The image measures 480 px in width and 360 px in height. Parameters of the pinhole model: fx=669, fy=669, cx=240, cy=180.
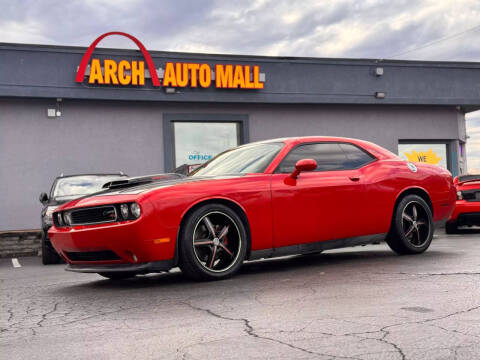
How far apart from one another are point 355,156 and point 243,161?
137cm

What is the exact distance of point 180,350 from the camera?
11.5 feet

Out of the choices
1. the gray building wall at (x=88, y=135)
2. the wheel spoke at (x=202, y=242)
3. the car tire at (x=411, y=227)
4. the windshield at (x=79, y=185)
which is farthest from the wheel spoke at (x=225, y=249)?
the gray building wall at (x=88, y=135)

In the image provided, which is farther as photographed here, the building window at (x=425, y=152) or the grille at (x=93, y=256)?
the building window at (x=425, y=152)

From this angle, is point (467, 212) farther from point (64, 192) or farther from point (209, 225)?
point (209, 225)

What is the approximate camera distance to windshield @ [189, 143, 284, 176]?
6691 mm

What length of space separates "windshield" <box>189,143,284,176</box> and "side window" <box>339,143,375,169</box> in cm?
85

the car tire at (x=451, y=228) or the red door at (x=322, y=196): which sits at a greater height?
the red door at (x=322, y=196)

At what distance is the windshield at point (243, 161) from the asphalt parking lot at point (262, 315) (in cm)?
104

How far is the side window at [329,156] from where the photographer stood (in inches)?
268

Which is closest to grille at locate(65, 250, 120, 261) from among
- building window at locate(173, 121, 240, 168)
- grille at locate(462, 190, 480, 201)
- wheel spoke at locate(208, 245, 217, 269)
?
wheel spoke at locate(208, 245, 217, 269)

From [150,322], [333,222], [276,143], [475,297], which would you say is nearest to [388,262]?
[333,222]

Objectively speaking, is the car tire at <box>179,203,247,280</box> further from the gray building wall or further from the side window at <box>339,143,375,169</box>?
the gray building wall

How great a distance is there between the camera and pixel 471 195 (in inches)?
478

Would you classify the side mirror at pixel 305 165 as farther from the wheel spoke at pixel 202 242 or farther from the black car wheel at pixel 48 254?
the black car wheel at pixel 48 254
